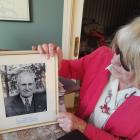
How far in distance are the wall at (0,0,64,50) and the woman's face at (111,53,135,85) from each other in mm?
984

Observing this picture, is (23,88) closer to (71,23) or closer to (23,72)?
(23,72)

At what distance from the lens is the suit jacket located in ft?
2.46

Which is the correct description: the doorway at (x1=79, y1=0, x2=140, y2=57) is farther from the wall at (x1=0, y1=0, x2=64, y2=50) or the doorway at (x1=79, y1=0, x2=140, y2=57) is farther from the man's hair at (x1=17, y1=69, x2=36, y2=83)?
the man's hair at (x1=17, y1=69, x2=36, y2=83)

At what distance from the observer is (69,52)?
1.80 m

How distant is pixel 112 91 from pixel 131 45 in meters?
0.26

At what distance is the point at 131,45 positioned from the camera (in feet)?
2.30

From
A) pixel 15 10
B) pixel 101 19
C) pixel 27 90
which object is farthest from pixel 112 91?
pixel 101 19

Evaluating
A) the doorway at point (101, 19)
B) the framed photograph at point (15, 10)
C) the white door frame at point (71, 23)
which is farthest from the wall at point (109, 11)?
the framed photograph at point (15, 10)

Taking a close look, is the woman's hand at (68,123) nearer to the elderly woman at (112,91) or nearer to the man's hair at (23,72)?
the elderly woman at (112,91)

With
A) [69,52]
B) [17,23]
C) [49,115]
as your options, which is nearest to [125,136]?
[49,115]

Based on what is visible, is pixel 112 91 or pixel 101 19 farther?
pixel 101 19

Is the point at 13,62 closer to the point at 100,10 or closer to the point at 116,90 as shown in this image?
the point at 116,90

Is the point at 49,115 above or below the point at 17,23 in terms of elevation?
below

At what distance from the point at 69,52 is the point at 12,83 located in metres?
1.11
